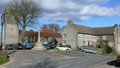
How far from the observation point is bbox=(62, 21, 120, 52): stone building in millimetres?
81812

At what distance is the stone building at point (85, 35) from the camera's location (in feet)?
268

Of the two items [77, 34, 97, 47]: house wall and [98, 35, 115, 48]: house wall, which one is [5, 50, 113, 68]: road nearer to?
[77, 34, 97, 47]: house wall

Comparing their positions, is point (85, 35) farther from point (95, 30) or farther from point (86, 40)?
point (95, 30)

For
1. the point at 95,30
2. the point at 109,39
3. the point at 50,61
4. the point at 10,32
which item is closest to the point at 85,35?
the point at 109,39

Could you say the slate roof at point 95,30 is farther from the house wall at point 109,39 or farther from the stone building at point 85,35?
the house wall at point 109,39

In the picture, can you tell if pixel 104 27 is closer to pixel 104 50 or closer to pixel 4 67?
pixel 104 50

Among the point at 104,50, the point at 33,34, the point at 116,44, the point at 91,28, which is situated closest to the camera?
the point at 104,50

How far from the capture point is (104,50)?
68.6 meters

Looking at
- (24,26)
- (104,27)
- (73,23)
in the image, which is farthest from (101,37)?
(24,26)

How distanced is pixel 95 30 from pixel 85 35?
10.2 metres

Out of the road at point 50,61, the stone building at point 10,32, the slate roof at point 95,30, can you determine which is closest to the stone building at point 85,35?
the slate roof at point 95,30

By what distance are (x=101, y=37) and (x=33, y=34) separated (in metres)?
35.2

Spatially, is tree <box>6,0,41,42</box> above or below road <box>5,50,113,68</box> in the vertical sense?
above

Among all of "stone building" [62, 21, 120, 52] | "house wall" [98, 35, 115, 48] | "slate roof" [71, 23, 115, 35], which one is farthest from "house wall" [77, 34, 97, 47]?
"house wall" [98, 35, 115, 48]
